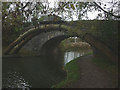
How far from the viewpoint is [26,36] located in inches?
741

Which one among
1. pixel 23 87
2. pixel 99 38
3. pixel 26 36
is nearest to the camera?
pixel 23 87

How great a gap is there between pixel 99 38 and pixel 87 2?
10.1 feet

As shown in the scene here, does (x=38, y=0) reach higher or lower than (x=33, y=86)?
higher

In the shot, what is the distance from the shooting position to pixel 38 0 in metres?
5.91

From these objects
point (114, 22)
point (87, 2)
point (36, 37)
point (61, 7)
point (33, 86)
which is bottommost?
point (33, 86)

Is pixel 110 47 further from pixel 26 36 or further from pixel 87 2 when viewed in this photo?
pixel 26 36

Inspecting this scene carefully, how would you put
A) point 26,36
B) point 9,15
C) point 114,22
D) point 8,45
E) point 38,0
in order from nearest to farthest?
point 9,15 < point 38,0 < point 114,22 < point 26,36 < point 8,45

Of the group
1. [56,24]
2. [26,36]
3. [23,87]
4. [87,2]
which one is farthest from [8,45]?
[87,2]

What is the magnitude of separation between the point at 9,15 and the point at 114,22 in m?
6.37

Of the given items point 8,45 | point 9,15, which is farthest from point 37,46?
point 9,15

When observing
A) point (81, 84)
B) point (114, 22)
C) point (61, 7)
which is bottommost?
point (81, 84)

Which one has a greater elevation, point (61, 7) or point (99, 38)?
point (61, 7)

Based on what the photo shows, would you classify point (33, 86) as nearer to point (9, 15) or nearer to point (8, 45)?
point (9, 15)

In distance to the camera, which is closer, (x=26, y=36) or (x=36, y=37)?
(x=26, y=36)
